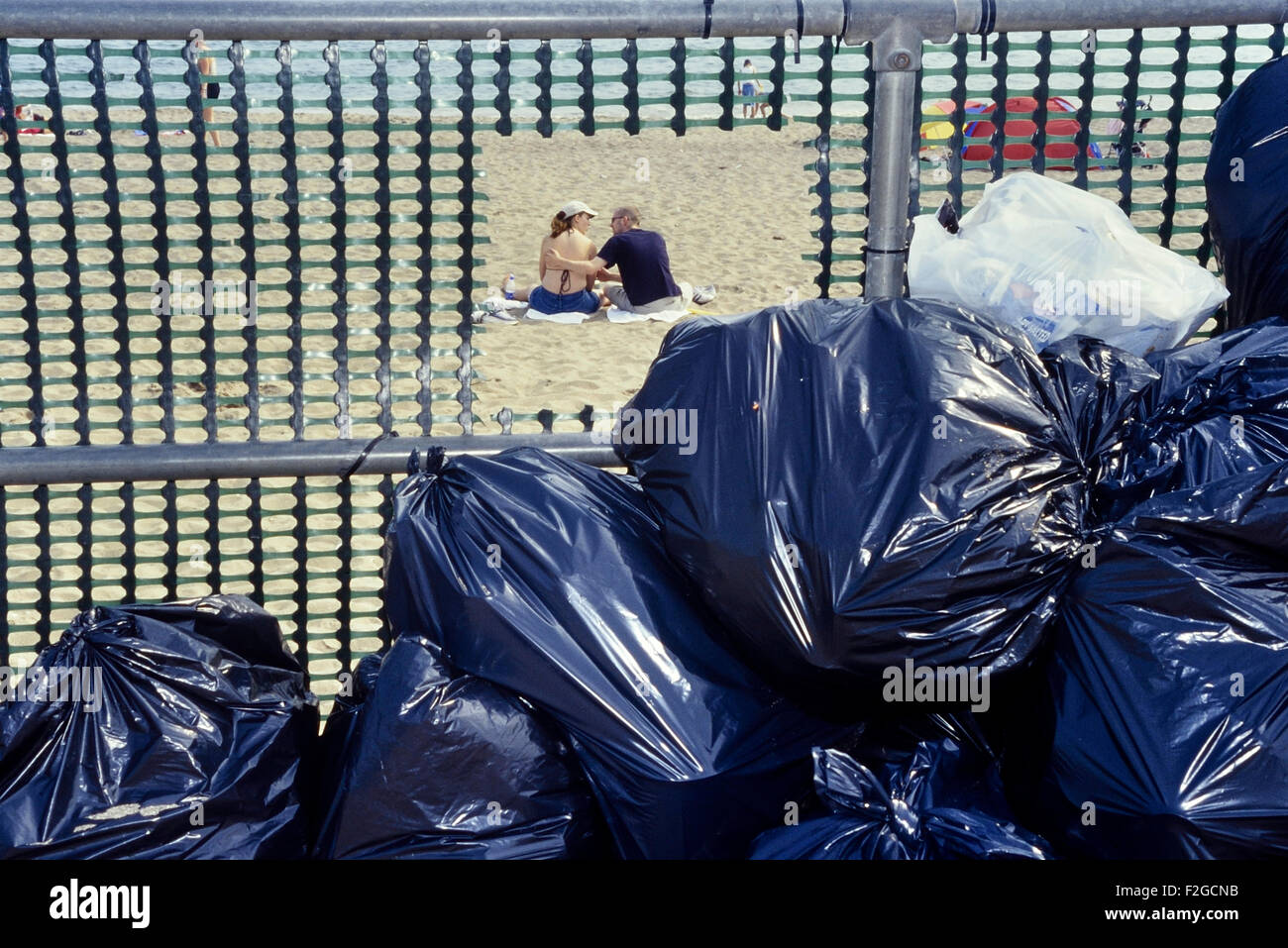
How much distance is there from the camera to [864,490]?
2051mm

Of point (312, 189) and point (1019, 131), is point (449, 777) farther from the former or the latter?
point (1019, 131)

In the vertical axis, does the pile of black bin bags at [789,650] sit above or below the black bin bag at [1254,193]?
below

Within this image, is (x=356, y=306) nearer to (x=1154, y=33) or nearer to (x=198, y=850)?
(x=198, y=850)

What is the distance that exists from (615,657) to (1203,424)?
1.06 metres

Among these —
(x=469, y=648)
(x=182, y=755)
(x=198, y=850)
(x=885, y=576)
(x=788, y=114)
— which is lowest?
(x=198, y=850)

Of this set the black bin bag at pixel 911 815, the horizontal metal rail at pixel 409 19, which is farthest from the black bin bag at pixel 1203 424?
the horizontal metal rail at pixel 409 19

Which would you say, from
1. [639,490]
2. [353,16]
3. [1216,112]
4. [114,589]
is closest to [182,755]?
[639,490]

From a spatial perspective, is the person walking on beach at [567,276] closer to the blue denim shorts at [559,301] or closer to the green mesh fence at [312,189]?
the blue denim shorts at [559,301]

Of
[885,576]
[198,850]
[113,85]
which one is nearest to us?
Result: [885,576]

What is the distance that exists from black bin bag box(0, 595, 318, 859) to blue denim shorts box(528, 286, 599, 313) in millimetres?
5390

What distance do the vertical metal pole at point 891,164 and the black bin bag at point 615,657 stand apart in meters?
0.75

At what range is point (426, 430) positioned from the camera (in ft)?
9.32

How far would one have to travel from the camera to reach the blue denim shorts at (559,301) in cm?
763

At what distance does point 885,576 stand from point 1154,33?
1655 millimetres
